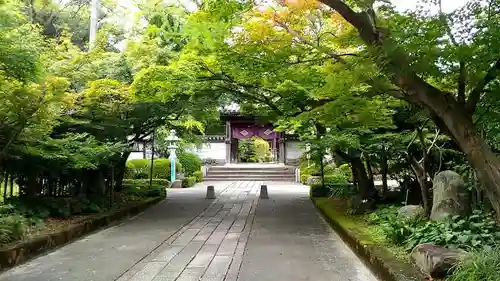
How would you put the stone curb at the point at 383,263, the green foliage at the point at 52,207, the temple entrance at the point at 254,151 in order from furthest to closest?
the temple entrance at the point at 254,151 < the green foliage at the point at 52,207 < the stone curb at the point at 383,263

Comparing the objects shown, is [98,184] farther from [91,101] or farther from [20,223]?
[20,223]

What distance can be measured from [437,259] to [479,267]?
58 centimetres

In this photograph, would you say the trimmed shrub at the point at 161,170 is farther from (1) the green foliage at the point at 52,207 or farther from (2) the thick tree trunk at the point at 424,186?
(2) the thick tree trunk at the point at 424,186

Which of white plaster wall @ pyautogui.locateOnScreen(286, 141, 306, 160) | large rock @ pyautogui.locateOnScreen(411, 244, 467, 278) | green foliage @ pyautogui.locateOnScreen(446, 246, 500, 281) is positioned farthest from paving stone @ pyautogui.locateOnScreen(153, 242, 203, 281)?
white plaster wall @ pyautogui.locateOnScreen(286, 141, 306, 160)

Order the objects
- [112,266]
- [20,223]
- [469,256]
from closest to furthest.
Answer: [469,256]
[112,266]
[20,223]

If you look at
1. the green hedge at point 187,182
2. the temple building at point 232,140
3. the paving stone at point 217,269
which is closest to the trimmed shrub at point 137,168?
the green hedge at point 187,182

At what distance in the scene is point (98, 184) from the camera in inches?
486

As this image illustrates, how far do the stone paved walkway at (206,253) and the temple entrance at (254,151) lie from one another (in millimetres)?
37640

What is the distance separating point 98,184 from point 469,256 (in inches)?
394

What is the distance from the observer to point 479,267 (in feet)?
13.9

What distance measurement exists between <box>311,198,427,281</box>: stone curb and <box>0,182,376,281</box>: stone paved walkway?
0.48 ft

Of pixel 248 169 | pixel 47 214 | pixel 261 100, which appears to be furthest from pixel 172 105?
pixel 248 169

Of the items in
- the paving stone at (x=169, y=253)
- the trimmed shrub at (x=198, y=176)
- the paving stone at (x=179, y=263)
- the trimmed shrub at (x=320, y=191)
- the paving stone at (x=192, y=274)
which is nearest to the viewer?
the paving stone at (x=192, y=274)

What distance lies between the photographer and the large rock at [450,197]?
736 cm
